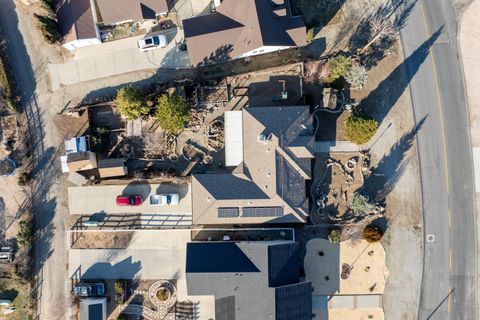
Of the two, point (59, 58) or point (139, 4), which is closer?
point (139, 4)

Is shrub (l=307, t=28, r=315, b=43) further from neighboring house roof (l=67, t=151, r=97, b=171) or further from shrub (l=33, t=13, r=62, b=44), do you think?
shrub (l=33, t=13, r=62, b=44)

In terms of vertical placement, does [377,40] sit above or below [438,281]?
above

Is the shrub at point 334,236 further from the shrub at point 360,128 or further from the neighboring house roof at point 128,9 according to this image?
the neighboring house roof at point 128,9

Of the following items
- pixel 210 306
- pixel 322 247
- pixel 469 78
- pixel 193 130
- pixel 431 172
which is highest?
pixel 469 78

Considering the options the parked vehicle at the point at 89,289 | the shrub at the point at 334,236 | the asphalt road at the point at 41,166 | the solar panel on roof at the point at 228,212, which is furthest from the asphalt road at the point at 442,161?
the asphalt road at the point at 41,166

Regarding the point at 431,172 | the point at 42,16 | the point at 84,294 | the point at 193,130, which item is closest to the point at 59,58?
the point at 42,16

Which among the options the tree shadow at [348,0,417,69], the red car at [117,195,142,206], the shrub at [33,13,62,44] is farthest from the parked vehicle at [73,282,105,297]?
the tree shadow at [348,0,417,69]

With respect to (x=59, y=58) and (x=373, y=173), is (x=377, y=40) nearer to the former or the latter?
(x=373, y=173)
